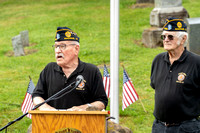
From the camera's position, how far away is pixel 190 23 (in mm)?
11633

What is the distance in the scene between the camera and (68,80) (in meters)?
4.91

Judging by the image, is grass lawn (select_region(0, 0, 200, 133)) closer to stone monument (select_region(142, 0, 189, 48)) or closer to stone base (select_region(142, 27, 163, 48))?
stone base (select_region(142, 27, 163, 48))

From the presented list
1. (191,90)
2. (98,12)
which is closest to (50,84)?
(191,90)

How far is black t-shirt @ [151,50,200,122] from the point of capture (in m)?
4.55

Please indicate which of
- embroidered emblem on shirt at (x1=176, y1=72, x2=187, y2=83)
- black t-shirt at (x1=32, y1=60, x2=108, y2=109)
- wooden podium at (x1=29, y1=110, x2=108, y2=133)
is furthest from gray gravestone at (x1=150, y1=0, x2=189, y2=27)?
wooden podium at (x1=29, y1=110, x2=108, y2=133)

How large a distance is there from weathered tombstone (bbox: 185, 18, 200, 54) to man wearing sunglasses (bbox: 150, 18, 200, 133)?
7004mm

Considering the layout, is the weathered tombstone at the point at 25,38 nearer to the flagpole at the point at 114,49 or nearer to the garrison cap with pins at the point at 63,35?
the flagpole at the point at 114,49

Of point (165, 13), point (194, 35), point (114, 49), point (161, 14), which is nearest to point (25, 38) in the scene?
point (161, 14)

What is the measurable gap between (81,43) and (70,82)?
40.3 feet

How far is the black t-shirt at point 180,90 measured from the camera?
4555 millimetres

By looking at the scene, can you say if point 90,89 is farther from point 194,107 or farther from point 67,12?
point 67,12

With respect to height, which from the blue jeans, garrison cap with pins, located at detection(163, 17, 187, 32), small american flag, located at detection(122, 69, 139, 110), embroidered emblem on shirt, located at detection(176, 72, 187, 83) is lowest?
small american flag, located at detection(122, 69, 139, 110)

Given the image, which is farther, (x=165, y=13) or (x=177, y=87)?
(x=165, y=13)

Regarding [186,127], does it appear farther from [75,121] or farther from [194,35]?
[194,35]
